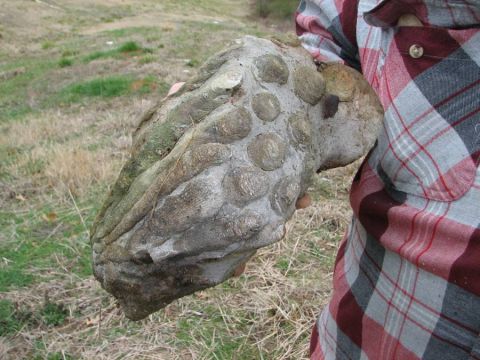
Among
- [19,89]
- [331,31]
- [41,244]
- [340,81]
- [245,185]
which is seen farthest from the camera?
[19,89]

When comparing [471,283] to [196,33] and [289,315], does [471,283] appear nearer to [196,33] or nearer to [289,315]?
[289,315]

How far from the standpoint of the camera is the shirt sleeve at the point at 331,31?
3.86 ft

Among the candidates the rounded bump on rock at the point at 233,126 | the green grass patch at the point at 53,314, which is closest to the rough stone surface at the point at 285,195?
the rounded bump on rock at the point at 233,126

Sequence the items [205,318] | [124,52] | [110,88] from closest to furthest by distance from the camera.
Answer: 1. [205,318]
2. [110,88]
3. [124,52]

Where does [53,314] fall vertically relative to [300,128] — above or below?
below

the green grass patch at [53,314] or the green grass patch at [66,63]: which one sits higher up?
the green grass patch at [53,314]

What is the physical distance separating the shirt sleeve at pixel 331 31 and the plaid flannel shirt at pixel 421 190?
0.03m

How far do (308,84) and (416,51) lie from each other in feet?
0.67

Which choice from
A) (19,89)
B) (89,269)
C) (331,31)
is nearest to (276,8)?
(19,89)

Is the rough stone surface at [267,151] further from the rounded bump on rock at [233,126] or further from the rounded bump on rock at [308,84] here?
the rounded bump on rock at [308,84]

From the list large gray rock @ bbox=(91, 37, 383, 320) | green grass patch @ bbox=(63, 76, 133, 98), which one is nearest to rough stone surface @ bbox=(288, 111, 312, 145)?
large gray rock @ bbox=(91, 37, 383, 320)

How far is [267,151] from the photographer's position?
91 centimetres

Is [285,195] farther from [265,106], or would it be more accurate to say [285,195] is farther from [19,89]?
→ [19,89]

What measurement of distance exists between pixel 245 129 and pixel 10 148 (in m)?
5.25
